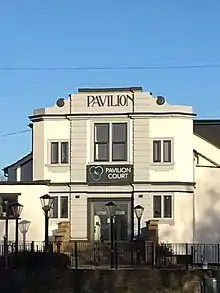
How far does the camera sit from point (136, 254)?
3775 centimetres

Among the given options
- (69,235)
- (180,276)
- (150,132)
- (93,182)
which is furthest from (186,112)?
(180,276)

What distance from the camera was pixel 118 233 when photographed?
45.9m

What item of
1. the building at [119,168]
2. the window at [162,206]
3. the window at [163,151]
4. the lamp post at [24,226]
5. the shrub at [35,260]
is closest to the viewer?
the shrub at [35,260]

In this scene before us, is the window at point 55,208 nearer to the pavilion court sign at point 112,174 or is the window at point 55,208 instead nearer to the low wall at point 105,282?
the pavilion court sign at point 112,174

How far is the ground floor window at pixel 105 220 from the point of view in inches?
1805

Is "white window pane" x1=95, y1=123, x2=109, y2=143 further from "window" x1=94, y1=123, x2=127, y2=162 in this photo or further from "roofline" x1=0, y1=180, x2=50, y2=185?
"roofline" x1=0, y1=180, x2=50, y2=185

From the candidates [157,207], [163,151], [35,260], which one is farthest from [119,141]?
[35,260]

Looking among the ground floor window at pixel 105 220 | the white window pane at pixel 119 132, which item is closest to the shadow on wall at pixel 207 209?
the ground floor window at pixel 105 220

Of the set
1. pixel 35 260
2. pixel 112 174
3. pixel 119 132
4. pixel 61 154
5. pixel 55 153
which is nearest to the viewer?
pixel 35 260

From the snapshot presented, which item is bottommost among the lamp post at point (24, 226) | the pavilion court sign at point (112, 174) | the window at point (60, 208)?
the lamp post at point (24, 226)

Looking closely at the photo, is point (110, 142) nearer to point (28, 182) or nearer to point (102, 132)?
point (102, 132)

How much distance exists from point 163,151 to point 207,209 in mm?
4264

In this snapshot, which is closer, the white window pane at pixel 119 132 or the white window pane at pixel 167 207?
the white window pane at pixel 167 207

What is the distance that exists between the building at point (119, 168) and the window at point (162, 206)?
2.3 inches
